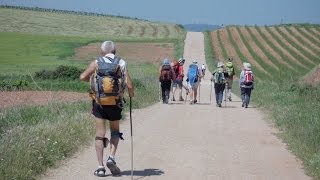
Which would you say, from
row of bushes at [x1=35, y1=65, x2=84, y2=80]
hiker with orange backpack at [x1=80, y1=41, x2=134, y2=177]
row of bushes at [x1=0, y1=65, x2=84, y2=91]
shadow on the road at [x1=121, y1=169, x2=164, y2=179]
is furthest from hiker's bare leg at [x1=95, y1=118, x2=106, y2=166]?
row of bushes at [x1=35, y1=65, x2=84, y2=80]

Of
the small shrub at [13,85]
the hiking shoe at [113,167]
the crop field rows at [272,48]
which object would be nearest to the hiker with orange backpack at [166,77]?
the small shrub at [13,85]

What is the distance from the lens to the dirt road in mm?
9172

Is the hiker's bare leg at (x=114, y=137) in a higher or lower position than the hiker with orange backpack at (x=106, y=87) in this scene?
lower

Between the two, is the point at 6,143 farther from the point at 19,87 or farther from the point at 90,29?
the point at 90,29

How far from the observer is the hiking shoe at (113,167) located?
8.72m

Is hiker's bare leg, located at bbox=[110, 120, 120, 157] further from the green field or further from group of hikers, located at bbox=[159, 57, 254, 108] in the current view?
group of hikers, located at bbox=[159, 57, 254, 108]

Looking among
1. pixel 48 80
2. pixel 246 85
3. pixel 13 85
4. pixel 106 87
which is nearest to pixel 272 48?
pixel 48 80

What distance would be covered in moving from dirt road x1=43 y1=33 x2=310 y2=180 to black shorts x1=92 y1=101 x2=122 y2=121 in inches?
35.5

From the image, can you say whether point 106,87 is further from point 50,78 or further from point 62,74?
point 50,78

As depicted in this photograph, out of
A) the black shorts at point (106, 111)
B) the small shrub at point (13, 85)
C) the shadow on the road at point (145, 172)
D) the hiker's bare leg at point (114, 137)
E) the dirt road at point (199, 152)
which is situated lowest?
the small shrub at point (13, 85)

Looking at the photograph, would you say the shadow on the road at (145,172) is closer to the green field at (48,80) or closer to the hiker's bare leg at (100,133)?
the hiker's bare leg at (100,133)

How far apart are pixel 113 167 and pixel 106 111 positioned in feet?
2.74

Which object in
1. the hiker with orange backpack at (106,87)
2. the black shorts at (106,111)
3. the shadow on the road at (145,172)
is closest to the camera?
the hiker with orange backpack at (106,87)

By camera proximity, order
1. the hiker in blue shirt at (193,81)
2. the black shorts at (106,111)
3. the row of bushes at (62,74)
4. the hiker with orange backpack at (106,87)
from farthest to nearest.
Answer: the row of bushes at (62,74), the hiker in blue shirt at (193,81), the black shorts at (106,111), the hiker with orange backpack at (106,87)
